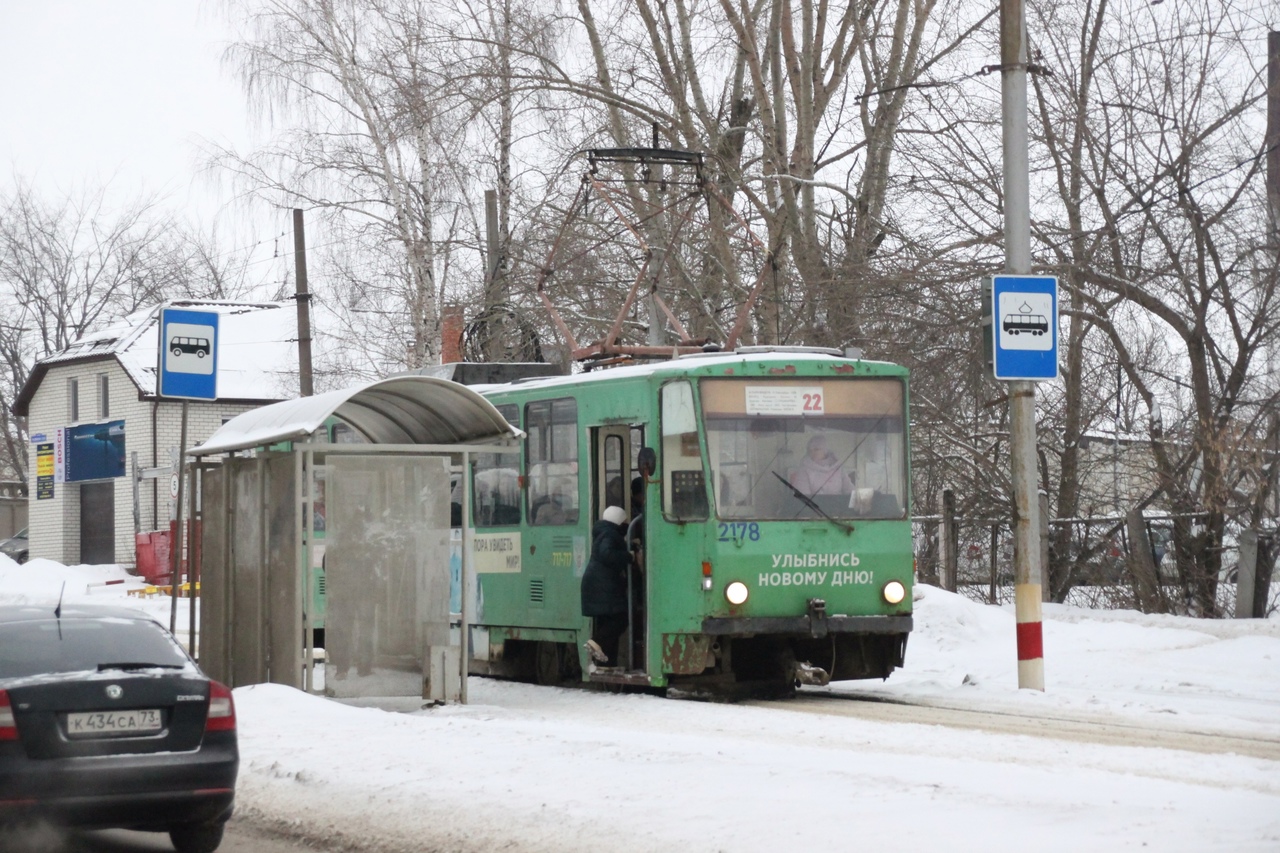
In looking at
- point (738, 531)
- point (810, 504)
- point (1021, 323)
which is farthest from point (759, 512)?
point (1021, 323)

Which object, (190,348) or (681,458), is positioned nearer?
(681,458)

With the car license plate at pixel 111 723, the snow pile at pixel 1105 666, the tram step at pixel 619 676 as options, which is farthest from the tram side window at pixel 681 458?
the car license plate at pixel 111 723

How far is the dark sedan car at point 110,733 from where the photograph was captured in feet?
25.1

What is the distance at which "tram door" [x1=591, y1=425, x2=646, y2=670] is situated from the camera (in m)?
15.0

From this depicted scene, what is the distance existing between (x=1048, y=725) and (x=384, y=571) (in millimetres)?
5517

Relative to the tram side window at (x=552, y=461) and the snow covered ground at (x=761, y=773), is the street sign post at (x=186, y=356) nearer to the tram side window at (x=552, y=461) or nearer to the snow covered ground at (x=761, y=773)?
the snow covered ground at (x=761, y=773)

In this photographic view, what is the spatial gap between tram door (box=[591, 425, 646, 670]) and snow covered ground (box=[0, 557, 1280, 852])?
0.49 m

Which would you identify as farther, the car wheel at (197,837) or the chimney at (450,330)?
the chimney at (450,330)

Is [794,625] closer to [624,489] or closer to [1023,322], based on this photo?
[624,489]

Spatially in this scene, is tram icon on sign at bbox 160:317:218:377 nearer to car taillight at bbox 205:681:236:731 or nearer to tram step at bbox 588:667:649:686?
tram step at bbox 588:667:649:686

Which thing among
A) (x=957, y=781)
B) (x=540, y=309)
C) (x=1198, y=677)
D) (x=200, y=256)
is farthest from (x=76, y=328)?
(x=957, y=781)

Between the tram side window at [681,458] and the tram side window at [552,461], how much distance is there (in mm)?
1594

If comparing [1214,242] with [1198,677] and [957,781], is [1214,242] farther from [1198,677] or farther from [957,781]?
[957,781]

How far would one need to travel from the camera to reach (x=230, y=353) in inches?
2320
